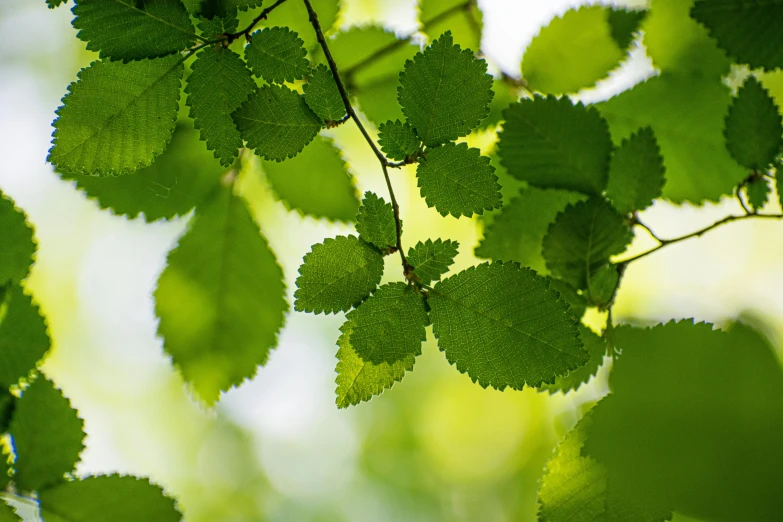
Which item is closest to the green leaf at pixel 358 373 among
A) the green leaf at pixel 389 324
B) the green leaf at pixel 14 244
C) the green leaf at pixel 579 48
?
the green leaf at pixel 389 324

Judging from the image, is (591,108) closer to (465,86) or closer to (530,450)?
(465,86)

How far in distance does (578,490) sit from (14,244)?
826 millimetres

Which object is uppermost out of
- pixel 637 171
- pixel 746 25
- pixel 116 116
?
pixel 746 25

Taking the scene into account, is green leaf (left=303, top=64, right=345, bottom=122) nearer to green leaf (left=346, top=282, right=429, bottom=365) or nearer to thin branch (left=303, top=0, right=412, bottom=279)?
thin branch (left=303, top=0, right=412, bottom=279)

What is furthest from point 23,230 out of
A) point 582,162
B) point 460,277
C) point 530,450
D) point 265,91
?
point 530,450

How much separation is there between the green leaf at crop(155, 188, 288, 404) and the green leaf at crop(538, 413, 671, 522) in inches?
18.7

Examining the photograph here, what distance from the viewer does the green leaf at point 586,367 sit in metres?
0.78

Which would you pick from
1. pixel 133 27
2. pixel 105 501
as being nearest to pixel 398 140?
pixel 133 27

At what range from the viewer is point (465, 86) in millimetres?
571

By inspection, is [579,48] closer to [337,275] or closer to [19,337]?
[337,275]

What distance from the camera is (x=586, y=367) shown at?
2.59 ft

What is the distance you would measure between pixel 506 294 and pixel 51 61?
2315 millimetres

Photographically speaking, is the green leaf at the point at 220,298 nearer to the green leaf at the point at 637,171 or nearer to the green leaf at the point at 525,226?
the green leaf at the point at 525,226

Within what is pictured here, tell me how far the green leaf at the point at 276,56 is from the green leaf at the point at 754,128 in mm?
640
